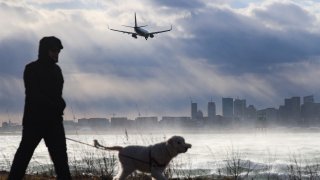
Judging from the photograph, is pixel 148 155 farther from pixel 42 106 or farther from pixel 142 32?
pixel 142 32

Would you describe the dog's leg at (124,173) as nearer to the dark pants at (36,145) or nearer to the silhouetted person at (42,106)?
the dark pants at (36,145)

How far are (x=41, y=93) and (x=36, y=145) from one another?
666 millimetres

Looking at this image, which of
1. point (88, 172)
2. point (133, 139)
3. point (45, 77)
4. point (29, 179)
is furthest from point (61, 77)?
point (133, 139)

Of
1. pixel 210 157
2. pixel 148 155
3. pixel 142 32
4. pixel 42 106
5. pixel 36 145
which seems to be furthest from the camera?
pixel 142 32

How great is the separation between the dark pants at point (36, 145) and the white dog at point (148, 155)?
89 centimetres

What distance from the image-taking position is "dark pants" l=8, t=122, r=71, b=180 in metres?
5.94

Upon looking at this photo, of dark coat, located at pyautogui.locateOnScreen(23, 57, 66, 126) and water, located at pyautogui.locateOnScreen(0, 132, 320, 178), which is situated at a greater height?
dark coat, located at pyautogui.locateOnScreen(23, 57, 66, 126)

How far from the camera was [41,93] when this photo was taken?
19.5ft

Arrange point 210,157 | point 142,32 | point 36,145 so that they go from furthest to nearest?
point 142,32
point 210,157
point 36,145

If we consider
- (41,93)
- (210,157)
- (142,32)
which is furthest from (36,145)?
(142,32)

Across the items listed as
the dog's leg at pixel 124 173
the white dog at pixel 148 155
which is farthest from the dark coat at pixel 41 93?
the dog's leg at pixel 124 173

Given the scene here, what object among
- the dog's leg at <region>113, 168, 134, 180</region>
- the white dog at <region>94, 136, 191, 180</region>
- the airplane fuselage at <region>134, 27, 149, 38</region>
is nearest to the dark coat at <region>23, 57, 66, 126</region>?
the white dog at <region>94, 136, 191, 180</region>

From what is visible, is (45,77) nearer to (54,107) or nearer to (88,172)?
(54,107)

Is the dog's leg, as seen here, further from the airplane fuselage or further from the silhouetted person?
the airplane fuselage
